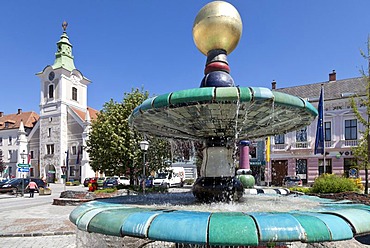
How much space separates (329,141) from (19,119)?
59.9 meters

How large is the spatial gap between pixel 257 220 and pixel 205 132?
3.59 meters

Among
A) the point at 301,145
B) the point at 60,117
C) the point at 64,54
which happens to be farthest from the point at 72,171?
the point at 301,145

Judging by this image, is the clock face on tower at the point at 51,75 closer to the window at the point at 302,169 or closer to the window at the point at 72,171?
the window at the point at 72,171

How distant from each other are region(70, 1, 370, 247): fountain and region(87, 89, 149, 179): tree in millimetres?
15646

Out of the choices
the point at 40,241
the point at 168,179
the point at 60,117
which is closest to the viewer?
the point at 40,241

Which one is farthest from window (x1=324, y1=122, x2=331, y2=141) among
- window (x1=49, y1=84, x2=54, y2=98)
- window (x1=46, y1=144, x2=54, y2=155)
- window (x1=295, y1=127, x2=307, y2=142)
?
window (x1=49, y1=84, x2=54, y2=98)

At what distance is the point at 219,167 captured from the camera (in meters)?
6.31

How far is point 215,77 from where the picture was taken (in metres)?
6.26

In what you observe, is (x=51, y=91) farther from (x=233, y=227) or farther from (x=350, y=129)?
(x=233, y=227)

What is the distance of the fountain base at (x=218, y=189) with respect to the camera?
19.2 ft

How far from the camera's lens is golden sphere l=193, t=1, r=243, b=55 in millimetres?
6023

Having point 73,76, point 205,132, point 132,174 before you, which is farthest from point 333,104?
point 73,76

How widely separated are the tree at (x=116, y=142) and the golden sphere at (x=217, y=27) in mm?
16777

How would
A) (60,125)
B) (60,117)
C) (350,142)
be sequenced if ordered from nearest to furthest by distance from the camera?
(350,142), (60,125), (60,117)
